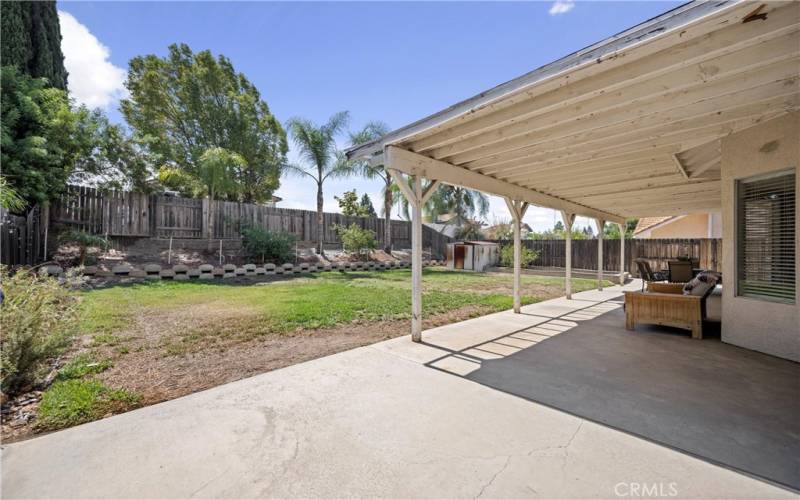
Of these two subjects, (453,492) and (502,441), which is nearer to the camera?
(453,492)

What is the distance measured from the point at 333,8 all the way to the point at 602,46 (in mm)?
5956

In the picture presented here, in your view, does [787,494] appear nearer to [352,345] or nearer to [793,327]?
[793,327]

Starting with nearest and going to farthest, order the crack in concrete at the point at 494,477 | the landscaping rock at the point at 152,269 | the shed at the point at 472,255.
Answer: the crack in concrete at the point at 494,477 < the landscaping rock at the point at 152,269 < the shed at the point at 472,255

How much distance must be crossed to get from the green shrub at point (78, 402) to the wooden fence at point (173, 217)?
9.65 m

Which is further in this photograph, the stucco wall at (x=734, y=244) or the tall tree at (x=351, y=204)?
the tall tree at (x=351, y=204)

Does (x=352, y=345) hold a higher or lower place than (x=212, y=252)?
lower

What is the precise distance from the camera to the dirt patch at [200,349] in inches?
112

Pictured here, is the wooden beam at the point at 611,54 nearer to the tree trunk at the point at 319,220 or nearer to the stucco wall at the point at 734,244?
the stucco wall at the point at 734,244

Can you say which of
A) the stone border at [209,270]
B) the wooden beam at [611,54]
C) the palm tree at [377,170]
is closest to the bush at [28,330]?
the wooden beam at [611,54]

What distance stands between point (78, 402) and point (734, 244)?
6894 millimetres

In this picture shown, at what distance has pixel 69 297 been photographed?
3.37m

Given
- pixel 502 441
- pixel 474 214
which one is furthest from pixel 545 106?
pixel 474 214

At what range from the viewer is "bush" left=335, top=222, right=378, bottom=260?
1425 cm

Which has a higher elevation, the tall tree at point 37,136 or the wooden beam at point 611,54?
the tall tree at point 37,136
